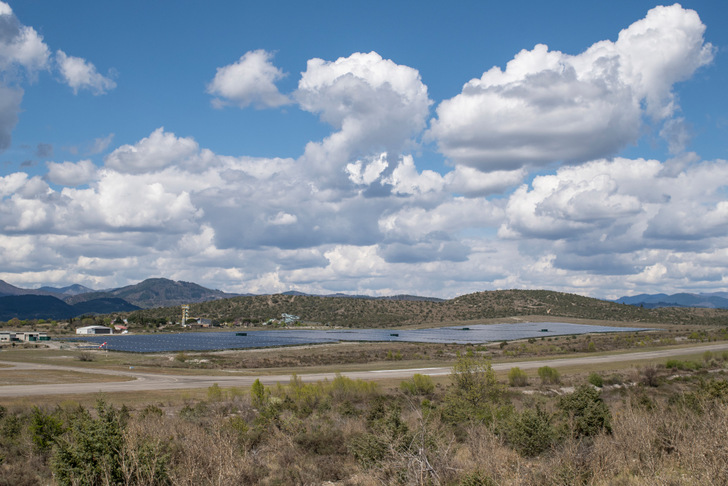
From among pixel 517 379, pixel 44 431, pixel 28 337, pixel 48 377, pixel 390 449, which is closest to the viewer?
pixel 390 449

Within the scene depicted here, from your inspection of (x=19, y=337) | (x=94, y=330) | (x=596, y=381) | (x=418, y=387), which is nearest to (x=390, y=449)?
(x=418, y=387)

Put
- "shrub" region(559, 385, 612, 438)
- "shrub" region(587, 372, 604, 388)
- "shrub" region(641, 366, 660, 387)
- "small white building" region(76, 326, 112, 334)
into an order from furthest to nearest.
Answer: "small white building" region(76, 326, 112, 334)
"shrub" region(641, 366, 660, 387)
"shrub" region(587, 372, 604, 388)
"shrub" region(559, 385, 612, 438)

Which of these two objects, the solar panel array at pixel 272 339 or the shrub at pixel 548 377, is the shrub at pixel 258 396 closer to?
the shrub at pixel 548 377

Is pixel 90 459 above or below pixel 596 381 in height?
above

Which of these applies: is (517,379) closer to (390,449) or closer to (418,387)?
(418,387)

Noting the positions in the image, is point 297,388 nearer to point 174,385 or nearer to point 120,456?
point 174,385

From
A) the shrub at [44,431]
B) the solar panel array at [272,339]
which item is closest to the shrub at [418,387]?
the shrub at [44,431]

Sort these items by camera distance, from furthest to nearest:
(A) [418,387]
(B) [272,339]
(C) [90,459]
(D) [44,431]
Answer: (B) [272,339]
(A) [418,387]
(D) [44,431]
(C) [90,459]

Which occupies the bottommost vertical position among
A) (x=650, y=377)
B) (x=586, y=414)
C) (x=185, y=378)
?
(x=185, y=378)

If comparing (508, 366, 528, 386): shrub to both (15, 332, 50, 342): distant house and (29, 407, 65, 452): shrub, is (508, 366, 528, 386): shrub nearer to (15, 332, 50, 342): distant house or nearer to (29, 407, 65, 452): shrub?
(29, 407, 65, 452): shrub

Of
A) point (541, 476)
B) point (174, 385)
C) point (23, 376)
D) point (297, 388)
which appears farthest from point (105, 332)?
point (541, 476)

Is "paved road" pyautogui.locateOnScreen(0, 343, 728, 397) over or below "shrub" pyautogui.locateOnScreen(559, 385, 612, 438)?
below

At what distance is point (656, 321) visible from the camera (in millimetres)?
199250

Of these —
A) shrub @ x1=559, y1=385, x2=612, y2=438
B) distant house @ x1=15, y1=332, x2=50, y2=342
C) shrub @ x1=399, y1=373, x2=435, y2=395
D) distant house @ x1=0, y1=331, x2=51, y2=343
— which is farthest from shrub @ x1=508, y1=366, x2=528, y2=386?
distant house @ x1=15, y1=332, x2=50, y2=342
